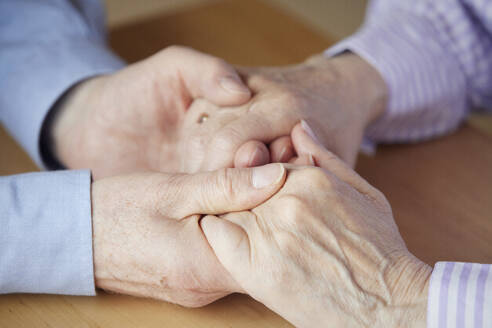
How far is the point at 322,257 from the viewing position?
22.3 inches

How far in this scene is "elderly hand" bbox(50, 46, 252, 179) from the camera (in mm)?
774

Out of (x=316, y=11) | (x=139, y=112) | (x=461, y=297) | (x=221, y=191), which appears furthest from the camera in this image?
(x=316, y=11)

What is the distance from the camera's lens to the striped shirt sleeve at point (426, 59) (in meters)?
0.92

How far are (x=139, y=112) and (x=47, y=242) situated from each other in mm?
283

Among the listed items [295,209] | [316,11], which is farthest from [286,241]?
[316,11]

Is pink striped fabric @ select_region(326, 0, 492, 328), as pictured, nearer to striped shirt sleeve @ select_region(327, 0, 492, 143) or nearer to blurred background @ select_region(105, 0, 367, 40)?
striped shirt sleeve @ select_region(327, 0, 492, 143)

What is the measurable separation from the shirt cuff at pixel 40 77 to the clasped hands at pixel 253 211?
4.0 inches

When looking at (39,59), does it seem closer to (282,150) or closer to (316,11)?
(282,150)

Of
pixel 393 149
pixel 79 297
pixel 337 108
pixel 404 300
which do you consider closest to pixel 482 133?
pixel 393 149

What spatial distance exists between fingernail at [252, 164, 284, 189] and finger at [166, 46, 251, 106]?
16 centimetres

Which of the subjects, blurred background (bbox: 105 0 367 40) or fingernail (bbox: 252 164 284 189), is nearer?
fingernail (bbox: 252 164 284 189)

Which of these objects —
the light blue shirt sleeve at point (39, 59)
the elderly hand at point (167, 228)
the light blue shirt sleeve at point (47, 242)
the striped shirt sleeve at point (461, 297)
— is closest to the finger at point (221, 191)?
the elderly hand at point (167, 228)

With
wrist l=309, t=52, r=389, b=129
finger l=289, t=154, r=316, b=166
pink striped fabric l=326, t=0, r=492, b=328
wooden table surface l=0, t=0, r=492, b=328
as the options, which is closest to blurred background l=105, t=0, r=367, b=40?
wooden table surface l=0, t=0, r=492, b=328

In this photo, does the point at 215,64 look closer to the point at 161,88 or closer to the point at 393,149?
the point at 161,88
